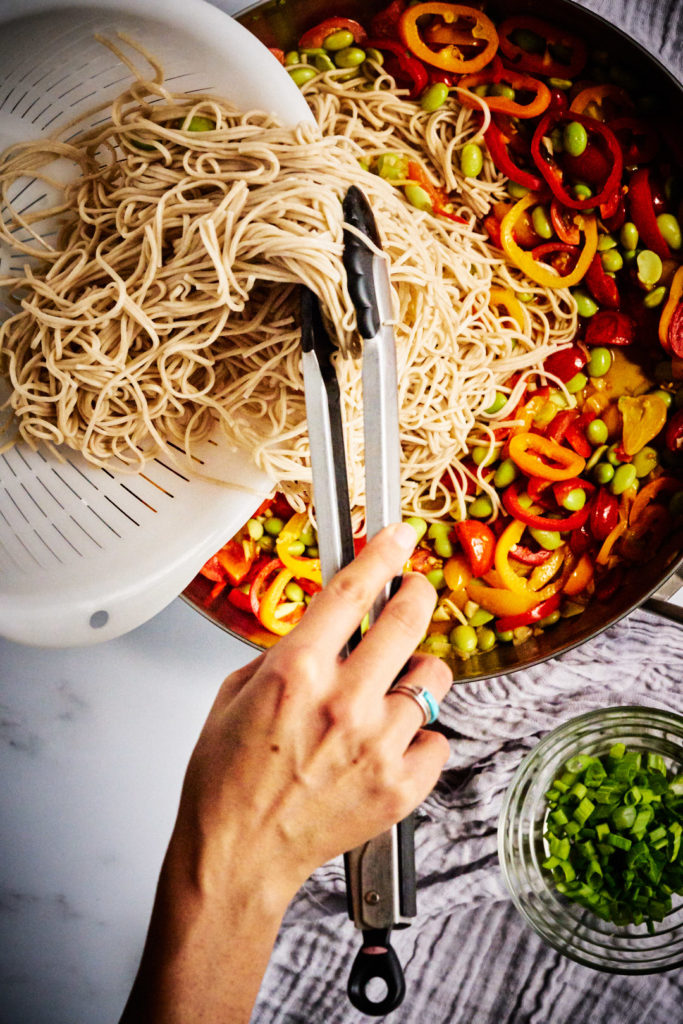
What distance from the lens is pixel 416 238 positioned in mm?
1631

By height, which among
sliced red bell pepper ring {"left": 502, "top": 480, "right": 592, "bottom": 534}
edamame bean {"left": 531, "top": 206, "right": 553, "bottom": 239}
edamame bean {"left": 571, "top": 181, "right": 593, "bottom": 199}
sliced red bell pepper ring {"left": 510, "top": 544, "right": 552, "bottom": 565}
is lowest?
sliced red bell pepper ring {"left": 510, "top": 544, "right": 552, "bottom": 565}

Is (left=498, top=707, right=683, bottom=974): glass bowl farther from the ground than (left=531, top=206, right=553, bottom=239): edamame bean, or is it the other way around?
(left=531, top=206, right=553, bottom=239): edamame bean

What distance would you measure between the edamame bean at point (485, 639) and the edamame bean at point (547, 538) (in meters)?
0.27

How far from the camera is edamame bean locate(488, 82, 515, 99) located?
177 centimetres

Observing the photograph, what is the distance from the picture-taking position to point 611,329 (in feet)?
6.17

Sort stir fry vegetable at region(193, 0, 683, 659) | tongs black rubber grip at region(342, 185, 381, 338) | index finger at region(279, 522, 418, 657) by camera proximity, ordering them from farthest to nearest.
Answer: stir fry vegetable at region(193, 0, 683, 659) → tongs black rubber grip at region(342, 185, 381, 338) → index finger at region(279, 522, 418, 657)

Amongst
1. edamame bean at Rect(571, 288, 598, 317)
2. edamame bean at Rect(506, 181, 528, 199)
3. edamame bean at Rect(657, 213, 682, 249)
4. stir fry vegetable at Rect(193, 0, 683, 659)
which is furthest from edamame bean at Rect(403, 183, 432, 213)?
edamame bean at Rect(657, 213, 682, 249)

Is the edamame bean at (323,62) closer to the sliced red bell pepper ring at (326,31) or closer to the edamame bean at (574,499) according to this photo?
the sliced red bell pepper ring at (326,31)

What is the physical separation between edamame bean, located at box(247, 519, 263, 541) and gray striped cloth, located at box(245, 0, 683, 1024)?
2.24ft

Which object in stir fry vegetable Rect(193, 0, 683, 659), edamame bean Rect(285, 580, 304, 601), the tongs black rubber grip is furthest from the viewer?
edamame bean Rect(285, 580, 304, 601)

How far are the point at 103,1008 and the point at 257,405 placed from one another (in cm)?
175

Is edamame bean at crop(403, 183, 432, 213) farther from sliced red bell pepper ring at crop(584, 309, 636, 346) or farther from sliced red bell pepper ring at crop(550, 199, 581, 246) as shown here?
sliced red bell pepper ring at crop(584, 309, 636, 346)

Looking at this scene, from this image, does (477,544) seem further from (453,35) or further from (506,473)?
(453,35)

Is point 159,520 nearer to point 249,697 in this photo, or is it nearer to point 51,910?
point 249,697
